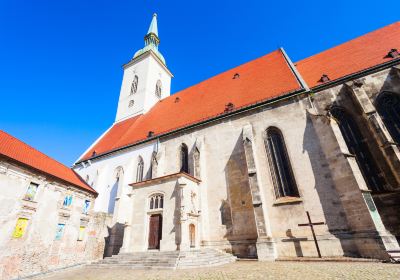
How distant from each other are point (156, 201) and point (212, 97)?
9772 millimetres

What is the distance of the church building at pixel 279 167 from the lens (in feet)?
32.0

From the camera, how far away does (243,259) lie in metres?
10.7

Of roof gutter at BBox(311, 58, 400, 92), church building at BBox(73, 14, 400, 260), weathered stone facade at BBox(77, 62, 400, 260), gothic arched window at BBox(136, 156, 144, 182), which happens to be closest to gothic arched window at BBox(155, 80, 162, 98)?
church building at BBox(73, 14, 400, 260)

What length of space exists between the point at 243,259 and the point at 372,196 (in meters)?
6.90

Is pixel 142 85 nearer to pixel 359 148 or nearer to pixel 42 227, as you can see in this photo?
pixel 42 227

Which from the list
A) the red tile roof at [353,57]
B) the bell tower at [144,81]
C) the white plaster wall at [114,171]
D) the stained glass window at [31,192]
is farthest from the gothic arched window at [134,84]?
the red tile roof at [353,57]

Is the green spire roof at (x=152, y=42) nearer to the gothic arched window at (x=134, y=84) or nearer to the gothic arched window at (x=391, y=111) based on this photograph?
the gothic arched window at (x=134, y=84)

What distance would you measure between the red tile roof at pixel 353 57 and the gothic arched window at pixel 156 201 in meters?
12.0

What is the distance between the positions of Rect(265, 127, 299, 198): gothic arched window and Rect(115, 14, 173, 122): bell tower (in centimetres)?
1595

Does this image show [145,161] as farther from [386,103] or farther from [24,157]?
[386,103]

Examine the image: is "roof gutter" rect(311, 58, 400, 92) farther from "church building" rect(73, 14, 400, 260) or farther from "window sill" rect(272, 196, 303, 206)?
"window sill" rect(272, 196, 303, 206)

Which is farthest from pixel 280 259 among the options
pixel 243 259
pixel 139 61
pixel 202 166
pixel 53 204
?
pixel 139 61

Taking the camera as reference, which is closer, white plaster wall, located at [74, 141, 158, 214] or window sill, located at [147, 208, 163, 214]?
window sill, located at [147, 208, 163, 214]

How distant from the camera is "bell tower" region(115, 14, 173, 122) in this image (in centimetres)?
2549
